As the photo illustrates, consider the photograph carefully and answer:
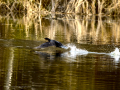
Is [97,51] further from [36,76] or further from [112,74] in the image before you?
[36,76]

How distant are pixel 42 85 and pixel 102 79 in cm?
148

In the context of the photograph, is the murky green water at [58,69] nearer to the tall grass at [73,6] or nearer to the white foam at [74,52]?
the white foam at [74,52]

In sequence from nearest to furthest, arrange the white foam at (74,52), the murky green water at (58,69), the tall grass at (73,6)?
the murky green water at (58,69) → the white foam at (74,52) → the tall grass at (73,6)

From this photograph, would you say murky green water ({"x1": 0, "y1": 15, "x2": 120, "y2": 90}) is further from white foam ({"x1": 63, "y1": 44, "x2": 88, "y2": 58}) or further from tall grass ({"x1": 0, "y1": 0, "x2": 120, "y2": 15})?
tall grass ({"x1": 0, "y1": 0, "x2": 120, "y2": 15})

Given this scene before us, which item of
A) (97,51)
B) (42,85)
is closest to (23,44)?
(97,51)

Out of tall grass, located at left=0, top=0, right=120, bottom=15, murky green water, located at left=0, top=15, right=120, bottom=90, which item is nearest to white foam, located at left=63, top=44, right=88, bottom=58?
murky green water, located at left=0, top=15, right=120, bottom=90

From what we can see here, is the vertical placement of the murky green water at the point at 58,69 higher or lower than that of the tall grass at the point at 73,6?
lower

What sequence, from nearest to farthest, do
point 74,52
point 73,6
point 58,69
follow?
point 58,69
point 74,52
point 73,6

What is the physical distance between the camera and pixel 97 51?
1271cm

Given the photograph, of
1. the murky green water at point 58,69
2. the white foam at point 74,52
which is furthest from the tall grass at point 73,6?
the murky green water at point 58,69

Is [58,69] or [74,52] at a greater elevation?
[74,52]

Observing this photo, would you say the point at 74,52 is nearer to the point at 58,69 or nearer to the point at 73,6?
the point at 58,69

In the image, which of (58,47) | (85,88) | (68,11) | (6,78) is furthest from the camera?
(68,11)

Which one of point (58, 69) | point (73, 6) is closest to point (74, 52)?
point (58, 69)
